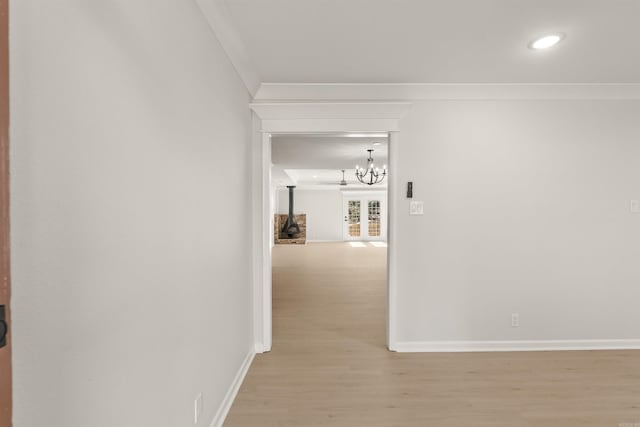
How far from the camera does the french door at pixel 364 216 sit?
13508 millimetres

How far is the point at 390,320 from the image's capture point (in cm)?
307

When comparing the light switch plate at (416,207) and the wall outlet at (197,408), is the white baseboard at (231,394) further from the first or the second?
the light switch plate at (416,207)

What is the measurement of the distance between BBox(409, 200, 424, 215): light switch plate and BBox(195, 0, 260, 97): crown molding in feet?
5.71

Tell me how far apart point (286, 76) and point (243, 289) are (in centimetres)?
181

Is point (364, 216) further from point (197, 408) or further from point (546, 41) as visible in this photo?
point (197, 408)

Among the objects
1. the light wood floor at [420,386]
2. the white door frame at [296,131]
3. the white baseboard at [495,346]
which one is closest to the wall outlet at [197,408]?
the light wood floor at [420,386]

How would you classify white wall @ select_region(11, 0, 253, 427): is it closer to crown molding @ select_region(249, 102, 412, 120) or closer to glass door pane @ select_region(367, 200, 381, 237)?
crown molding @ select_region(249, 102, 412, 120)

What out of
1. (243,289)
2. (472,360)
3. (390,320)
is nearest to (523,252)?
(472,360)

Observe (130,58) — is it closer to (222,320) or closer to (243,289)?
(222,320)

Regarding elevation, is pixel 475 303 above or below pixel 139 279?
below

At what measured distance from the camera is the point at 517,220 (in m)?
3.07

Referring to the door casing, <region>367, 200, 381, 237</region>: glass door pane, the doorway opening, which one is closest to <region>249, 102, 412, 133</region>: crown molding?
the doorway opening

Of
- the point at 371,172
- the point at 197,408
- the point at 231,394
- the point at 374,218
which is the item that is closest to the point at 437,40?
the point at 197,408

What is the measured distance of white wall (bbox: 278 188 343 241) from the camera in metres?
13.4
